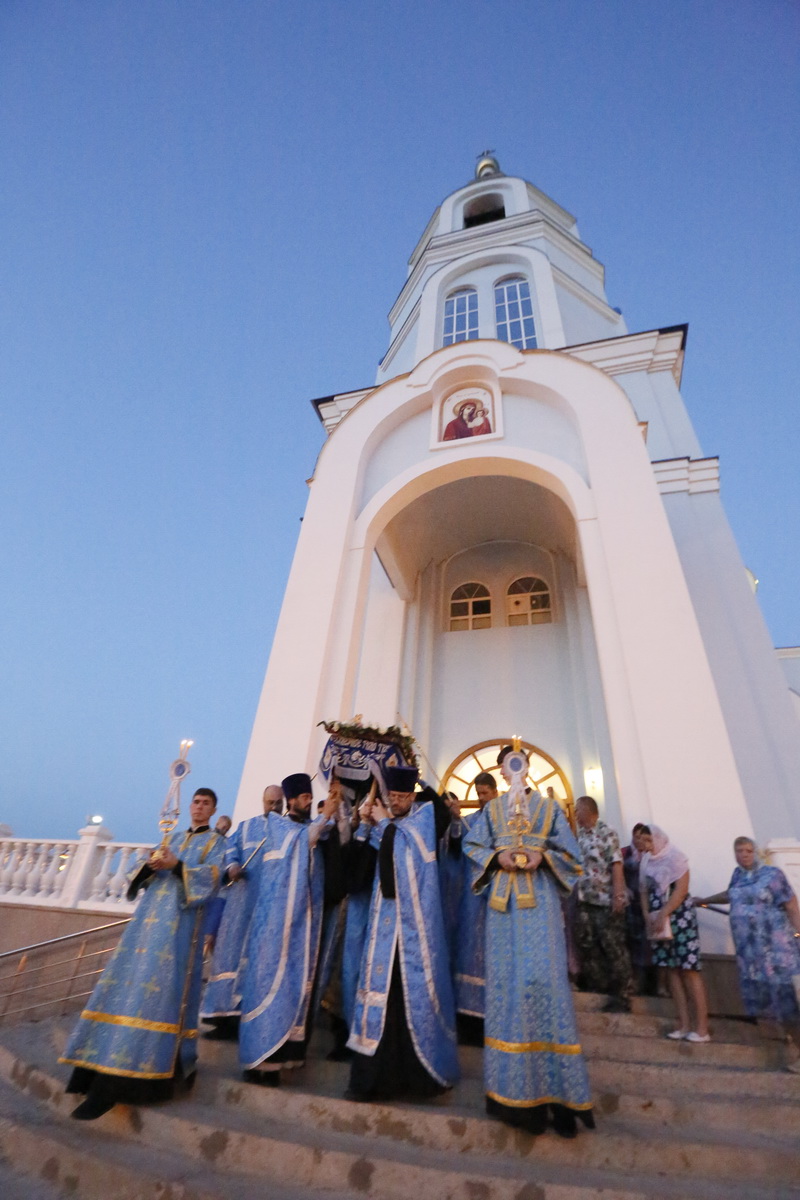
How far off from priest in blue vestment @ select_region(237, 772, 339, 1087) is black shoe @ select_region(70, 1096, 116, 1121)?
63 cm

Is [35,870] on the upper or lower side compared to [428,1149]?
upper

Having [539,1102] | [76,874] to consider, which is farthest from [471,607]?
[539,1102]

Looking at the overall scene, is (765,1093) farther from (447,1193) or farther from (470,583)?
(470,583)

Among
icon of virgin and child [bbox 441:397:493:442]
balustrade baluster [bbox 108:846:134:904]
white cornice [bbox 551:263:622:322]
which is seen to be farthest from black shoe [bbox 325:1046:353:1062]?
white cornice [bbox 551:263:622:322]

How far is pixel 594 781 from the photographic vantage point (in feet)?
29.8

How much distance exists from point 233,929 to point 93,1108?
143 centimetres

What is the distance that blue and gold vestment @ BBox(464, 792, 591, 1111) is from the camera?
2668 mm

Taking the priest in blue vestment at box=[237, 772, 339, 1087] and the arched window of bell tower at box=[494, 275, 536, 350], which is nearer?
the priest in blue vestment at box=[237, 772, 339, 1087]

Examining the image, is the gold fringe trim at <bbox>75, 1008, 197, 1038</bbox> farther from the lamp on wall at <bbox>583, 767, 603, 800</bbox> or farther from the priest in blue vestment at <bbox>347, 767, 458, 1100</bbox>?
the lamp on wall at <bbox>583, 767, 603, 800</bbox>

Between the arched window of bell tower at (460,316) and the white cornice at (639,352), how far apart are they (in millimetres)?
2848

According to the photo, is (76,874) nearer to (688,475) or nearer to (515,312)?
(688,475)

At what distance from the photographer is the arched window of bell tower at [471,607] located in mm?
11648

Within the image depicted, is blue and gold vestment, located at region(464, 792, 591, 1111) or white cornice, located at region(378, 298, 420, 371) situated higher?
white cornice, located at region(378, 298, 420, 371)

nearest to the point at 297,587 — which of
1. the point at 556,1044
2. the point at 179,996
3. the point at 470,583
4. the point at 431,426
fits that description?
the point at 431,426
